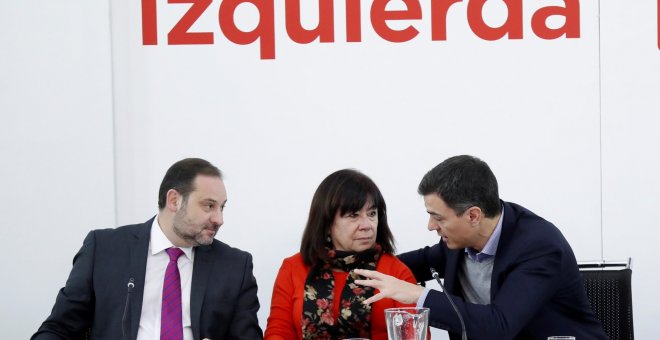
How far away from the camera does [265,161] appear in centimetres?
396

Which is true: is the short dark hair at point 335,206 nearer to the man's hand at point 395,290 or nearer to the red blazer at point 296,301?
the red blazer at point 296,301

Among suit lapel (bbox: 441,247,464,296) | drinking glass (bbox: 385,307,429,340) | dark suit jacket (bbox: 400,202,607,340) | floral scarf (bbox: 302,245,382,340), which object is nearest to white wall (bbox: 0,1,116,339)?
floral scarf (bbox: 302,245,382,340)

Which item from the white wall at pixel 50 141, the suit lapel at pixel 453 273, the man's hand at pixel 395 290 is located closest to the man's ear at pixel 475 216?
the suit lapel at pixel 453 273

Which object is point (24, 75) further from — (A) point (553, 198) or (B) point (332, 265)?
(A) point (553, 198)

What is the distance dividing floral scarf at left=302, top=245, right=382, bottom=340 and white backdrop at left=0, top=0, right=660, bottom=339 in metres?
0.67

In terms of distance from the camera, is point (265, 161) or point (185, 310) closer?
point (185, 310)

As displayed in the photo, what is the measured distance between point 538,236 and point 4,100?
2.28 m

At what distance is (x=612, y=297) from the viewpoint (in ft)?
10.5

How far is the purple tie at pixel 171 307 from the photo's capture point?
3031mm

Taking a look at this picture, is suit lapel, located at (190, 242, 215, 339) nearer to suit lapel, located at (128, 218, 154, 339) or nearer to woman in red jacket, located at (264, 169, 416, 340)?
suit lapel, located at (128, 218, 154, 339)

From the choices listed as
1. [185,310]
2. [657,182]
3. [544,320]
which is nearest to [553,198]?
[657,182]

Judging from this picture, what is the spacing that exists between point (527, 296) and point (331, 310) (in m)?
0.75

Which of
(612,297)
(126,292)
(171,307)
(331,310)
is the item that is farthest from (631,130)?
(126,292)

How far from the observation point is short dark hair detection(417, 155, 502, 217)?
119 inches
